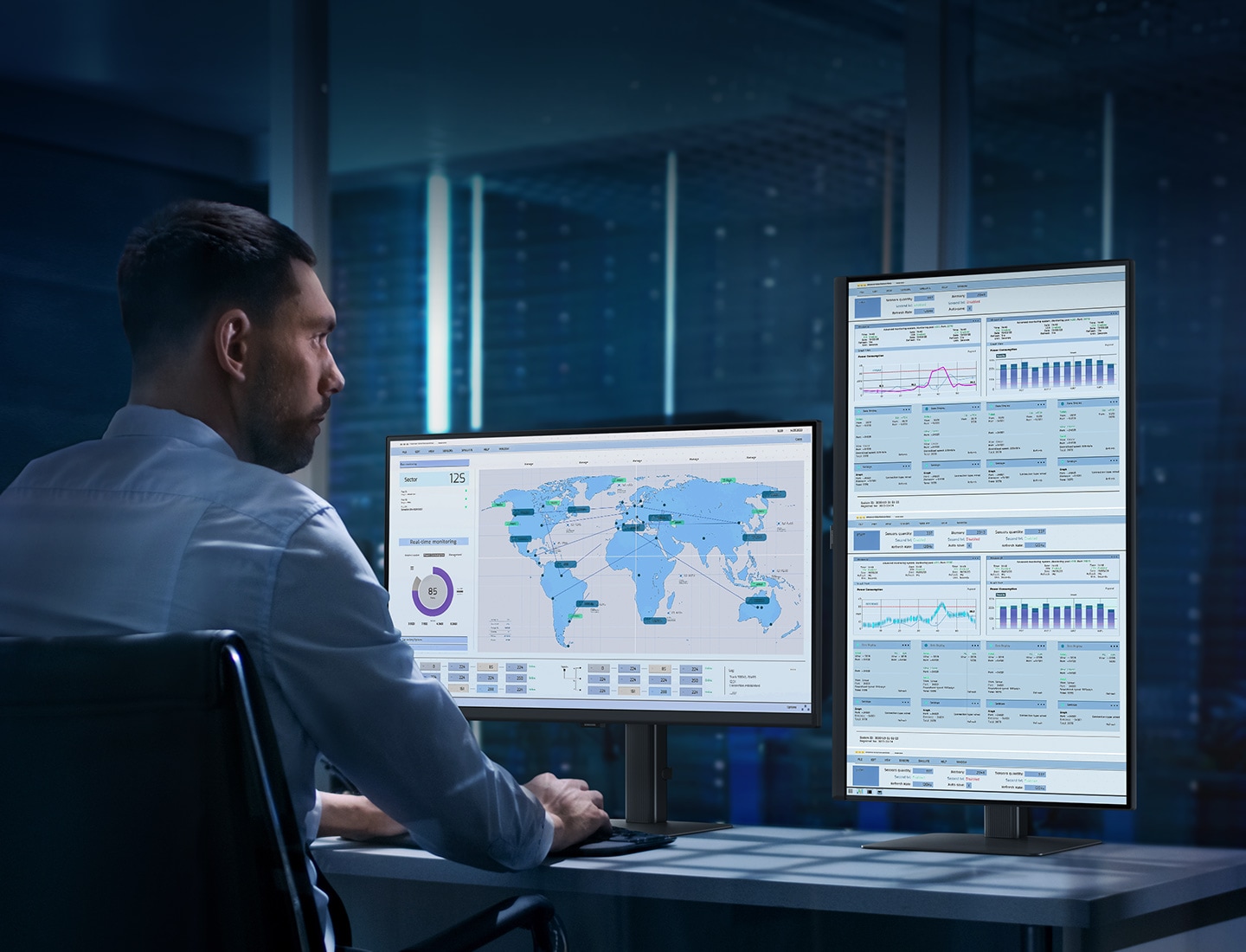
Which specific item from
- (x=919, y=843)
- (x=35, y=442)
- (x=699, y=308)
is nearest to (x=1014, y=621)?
(x=919, y=843)

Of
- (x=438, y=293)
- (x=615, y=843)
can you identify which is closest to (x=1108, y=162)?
(x=438, y=293)

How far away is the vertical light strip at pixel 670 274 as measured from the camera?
7008mm

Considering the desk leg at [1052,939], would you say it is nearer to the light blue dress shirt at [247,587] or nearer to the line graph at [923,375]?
the light blue dress shirt at [247,587]

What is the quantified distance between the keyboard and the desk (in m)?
0.02

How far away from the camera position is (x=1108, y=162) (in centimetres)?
565

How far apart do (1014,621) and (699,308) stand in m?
5.45

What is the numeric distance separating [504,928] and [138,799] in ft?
1.41

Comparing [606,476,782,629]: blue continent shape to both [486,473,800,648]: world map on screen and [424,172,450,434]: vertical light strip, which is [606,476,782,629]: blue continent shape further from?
[424,172,450,434]: vertical light strip

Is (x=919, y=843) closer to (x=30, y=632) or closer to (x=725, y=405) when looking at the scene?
(x=30, y=632)

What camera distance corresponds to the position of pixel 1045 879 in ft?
5.11

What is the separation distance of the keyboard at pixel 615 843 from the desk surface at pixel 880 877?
18 mm

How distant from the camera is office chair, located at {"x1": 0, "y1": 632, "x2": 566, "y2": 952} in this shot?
1.08 meters

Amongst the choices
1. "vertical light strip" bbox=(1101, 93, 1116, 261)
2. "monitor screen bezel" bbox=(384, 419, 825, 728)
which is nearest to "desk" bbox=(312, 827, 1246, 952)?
"monitor screen bezel" bbox=(384, 419, 825, 728)

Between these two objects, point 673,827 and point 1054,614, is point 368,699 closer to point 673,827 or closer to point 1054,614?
point 673,827
